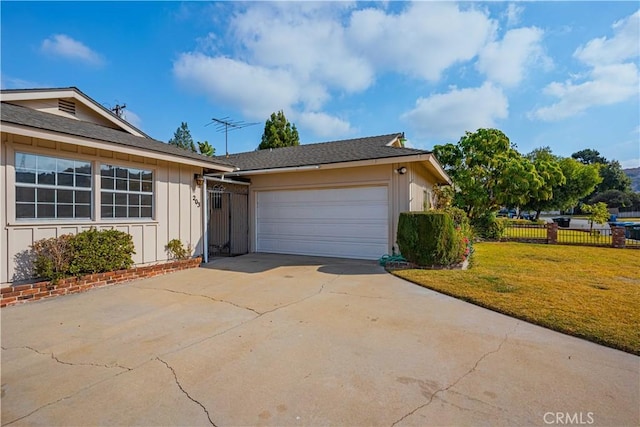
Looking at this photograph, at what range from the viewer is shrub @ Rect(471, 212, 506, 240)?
17.2 metres

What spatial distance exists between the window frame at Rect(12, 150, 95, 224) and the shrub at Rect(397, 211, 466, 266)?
753cm

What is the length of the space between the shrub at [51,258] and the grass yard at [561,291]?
7033mm

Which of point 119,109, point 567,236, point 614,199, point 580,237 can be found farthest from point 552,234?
point 614,199

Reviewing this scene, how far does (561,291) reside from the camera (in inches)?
230

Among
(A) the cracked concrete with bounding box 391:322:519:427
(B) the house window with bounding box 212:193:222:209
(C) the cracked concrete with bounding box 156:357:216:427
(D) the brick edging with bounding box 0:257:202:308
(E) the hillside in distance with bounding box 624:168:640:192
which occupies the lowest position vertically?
(C) the cracked concrete with bounding box 156:357:216:427

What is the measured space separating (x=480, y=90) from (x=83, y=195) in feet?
45.7

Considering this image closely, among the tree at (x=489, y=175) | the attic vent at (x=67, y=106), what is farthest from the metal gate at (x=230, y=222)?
the tree at (x=489, y=175)

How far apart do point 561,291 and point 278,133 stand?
82.7ft

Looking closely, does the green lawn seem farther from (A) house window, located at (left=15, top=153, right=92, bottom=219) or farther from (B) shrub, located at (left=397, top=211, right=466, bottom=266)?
(A) house window, located at (left=15, top=153, right=92, bottom=219)

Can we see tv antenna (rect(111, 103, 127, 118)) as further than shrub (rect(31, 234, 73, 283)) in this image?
Yes

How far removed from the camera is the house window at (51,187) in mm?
→ 5836

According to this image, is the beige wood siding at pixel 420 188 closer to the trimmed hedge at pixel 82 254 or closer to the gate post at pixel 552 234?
the gate post at pixel 552 234

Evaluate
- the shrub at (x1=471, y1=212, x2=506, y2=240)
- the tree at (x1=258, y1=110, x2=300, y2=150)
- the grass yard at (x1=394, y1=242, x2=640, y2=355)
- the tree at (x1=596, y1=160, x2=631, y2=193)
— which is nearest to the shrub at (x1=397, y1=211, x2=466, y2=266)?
the grass yard at (x1=394, y1=242, x2=640, y2=355)

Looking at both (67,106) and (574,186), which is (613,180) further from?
(67,106)
